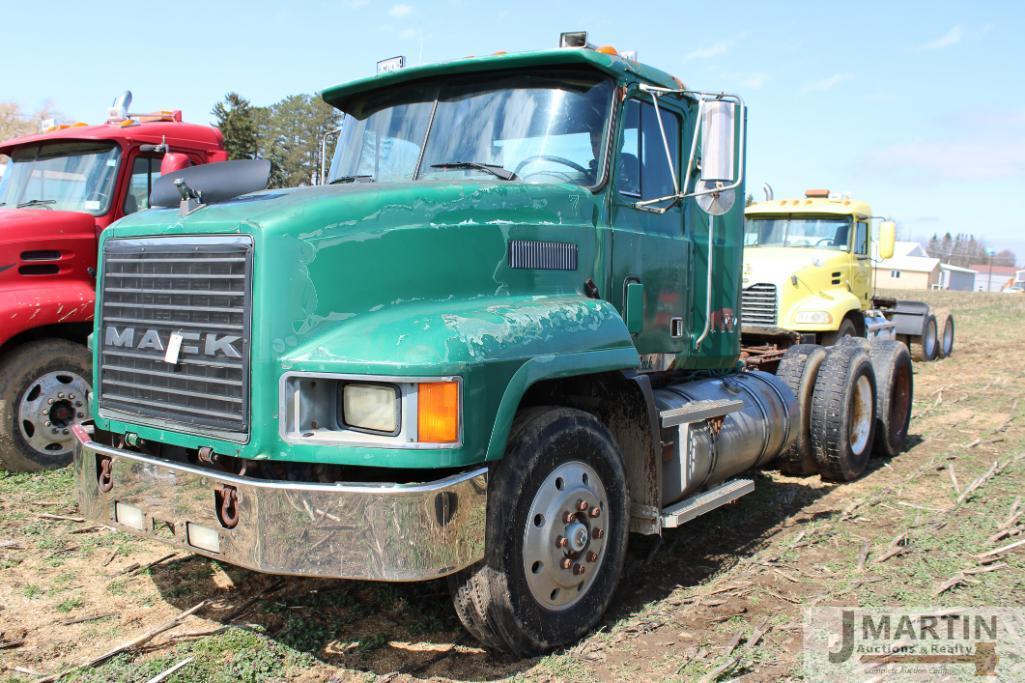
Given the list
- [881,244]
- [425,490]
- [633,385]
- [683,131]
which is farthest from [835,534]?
[881,244]

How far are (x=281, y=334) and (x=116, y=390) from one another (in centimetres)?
117

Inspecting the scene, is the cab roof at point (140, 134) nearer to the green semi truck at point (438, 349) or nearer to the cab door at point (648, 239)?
the green semi truck at point (438, 349)

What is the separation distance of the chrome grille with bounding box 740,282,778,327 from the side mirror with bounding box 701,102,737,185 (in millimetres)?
7551

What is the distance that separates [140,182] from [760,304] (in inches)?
322

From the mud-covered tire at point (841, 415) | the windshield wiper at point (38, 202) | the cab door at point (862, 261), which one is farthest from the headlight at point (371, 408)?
the cab door at point (862, 261)

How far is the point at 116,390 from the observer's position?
417cm

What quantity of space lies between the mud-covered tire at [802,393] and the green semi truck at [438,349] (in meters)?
2.10

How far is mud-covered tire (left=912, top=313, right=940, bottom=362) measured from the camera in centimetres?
1714

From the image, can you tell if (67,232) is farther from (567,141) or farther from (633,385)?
(633,385)

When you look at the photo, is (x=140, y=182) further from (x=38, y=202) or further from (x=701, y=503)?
(x=701, y=503)

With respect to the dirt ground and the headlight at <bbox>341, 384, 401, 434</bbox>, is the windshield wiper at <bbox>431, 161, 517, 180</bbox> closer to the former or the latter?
the headlight at <bbox>341, 384, 401, 434</bbox>

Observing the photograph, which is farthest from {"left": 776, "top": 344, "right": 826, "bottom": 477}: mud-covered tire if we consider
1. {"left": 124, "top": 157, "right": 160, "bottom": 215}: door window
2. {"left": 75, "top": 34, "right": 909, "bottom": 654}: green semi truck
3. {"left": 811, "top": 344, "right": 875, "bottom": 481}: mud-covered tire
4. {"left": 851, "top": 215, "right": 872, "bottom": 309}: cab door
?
{"left": 851, "top": 215, "right": 872, "bottom": 309}: cab door

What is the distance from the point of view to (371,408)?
3.50 m

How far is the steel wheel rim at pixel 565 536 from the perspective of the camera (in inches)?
153
